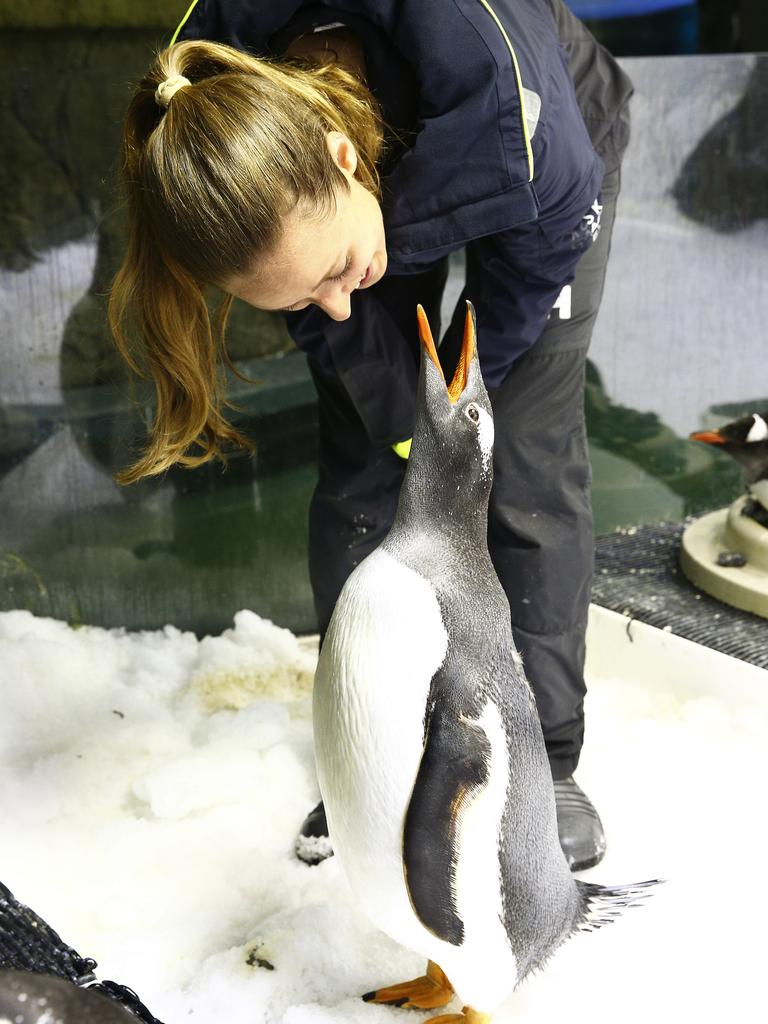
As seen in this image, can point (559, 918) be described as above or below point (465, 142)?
below

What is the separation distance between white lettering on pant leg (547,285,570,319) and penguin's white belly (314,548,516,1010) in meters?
0.44

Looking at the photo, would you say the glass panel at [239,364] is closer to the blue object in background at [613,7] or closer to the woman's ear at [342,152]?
the blue object in background at [613,7]

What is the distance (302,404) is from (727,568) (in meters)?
0.81

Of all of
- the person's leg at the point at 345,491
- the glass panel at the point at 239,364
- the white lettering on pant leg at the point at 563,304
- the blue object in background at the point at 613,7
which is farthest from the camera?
the blue object in background at the point at 613,7

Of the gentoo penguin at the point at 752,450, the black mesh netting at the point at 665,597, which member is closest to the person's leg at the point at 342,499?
the black mesh netting at the point at 665,597

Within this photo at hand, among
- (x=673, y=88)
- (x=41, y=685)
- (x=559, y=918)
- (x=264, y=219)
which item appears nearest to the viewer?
(x=264, y=219)

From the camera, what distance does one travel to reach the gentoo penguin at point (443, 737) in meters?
0.84

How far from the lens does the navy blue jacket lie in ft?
2.89

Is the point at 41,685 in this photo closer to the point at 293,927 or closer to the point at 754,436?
the point at 293,927

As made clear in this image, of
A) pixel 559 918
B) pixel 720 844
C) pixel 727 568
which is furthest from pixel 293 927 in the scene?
pixel 727 568

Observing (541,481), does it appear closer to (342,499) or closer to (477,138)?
(342,499)

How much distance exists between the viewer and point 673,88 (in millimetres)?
2002

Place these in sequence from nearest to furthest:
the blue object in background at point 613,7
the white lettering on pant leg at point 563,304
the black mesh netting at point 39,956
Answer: the black mesh netting at point 39,956 → the white lettering on pant leg at point 563,304 → the blue object in background at point 613,7

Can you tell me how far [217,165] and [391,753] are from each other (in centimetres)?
49
